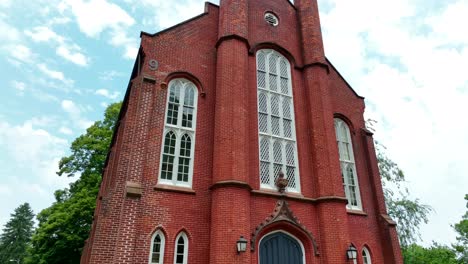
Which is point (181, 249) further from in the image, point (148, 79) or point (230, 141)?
point (148, 79)

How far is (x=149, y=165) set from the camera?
952cm

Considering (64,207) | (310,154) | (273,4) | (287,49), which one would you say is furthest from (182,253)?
(64,207)

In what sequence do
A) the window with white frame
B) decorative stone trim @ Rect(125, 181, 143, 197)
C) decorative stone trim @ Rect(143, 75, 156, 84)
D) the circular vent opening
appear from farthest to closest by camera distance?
the circular vent opening, the window with white frame, decorative stone trim @ Rect(143, 75, 156, 84), decorative stone trim @ Rect(125, 181, 143, 197)

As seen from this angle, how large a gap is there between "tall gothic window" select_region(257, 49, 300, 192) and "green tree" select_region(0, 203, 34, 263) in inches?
1938

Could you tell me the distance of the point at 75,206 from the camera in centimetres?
2091

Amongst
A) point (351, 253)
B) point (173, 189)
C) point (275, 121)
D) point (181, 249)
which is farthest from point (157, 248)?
point (275, 121)

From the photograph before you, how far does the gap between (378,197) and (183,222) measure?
831 cm

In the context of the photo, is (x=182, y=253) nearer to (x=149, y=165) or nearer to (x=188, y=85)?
(x=149, y=165)

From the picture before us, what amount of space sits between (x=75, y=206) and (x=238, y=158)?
52.2ft

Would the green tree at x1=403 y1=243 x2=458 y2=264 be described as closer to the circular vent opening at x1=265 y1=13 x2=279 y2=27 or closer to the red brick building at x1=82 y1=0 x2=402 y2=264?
the red brick building at x1=82 y1=0 x2=402 y2=264

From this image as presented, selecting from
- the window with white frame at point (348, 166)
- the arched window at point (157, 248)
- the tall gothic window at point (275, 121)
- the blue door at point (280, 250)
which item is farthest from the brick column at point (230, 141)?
the window with white frame at point (348, 166)

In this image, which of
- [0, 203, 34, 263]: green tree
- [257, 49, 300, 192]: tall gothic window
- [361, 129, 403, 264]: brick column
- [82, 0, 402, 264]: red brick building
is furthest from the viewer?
[0, 203, 34, 263]: green tree

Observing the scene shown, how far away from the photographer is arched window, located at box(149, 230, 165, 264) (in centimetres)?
842

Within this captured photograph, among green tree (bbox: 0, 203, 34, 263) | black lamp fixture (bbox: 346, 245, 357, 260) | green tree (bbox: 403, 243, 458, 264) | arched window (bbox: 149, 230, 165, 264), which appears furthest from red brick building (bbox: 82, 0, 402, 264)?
green tree (bbox: 0, 203, 34, 263)
